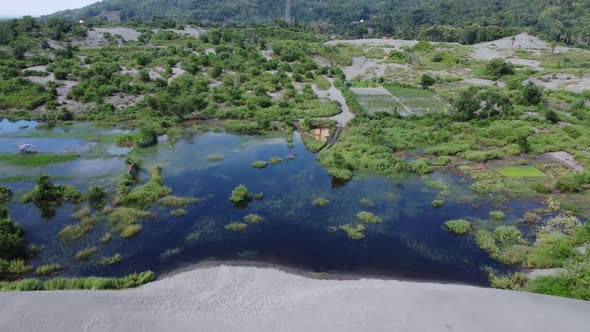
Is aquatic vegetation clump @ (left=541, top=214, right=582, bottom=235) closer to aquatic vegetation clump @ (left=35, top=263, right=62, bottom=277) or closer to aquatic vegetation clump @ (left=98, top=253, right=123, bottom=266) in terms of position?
aquatic vegetation clump @ (left=98, top=253, right=123, bottom=266)

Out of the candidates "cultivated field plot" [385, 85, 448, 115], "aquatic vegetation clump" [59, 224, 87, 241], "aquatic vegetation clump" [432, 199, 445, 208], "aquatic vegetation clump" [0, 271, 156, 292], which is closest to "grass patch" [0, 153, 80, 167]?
"aquatic vegetation clump" [59, 224, 87, 241]

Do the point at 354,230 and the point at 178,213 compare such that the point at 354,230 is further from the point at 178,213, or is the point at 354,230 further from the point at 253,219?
the point at 178,213

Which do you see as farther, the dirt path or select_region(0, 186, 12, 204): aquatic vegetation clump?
the dirt path

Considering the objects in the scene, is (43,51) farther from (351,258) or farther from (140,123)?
(351,258)

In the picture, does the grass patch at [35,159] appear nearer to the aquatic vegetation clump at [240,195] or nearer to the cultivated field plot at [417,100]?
the aquatic vegetation clump at [240,195]

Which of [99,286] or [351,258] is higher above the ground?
[99,286]

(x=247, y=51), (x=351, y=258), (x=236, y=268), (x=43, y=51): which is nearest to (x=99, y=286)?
(x=236, y=268)

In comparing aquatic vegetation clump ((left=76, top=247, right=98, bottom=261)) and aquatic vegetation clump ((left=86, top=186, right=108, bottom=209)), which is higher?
aquatic vegetation clump ((left=86, top=186, right=108, bottom=209))

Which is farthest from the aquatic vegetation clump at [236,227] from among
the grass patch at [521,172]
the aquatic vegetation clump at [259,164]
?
the grass patch at [521,172]
